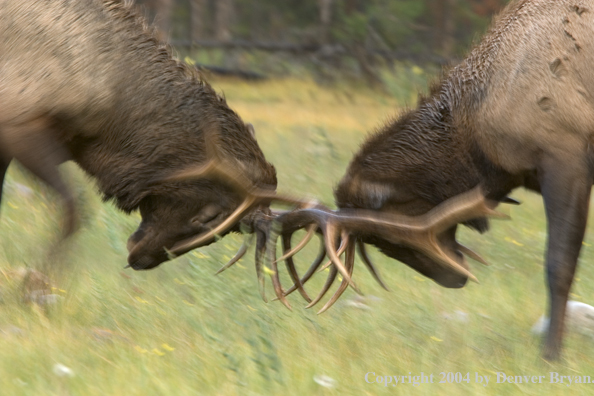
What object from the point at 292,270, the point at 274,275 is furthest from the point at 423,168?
the point at 274,275

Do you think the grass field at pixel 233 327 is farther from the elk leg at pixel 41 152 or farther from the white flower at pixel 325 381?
the elk leg at pixel 41 152

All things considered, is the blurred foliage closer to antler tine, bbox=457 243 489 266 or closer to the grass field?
the grass field

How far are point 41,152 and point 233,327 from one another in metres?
1.29

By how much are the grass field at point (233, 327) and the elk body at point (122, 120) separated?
228 millimetres

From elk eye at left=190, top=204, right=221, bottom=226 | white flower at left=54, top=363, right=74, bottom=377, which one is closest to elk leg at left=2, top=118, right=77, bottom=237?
elk eye at left=190, top=204, right=221, bottom=226

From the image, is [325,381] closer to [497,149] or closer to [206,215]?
[206,215]

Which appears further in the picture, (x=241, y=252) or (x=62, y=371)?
(x=241, y=252)

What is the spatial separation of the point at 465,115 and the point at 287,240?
1176 millimetres

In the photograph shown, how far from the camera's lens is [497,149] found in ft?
15.3

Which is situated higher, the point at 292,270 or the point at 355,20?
the point at 292,270

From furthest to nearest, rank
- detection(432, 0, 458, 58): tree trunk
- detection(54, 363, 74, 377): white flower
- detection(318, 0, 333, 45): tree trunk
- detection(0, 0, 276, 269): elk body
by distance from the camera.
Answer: detection(432, 0, 458, 58): tree trunk
detection(318, 0, 333, 45): tree trunk
detection(0, 0, 276, 269): elk body
detection(54, 363, 74, 377): white flower

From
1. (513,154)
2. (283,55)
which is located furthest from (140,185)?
(283,55)

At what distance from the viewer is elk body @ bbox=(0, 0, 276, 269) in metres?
4.45

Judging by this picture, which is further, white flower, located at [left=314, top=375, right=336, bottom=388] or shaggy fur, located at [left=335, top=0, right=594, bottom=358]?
shaggy fur, located at [left=335, top=0, right=594, bottom=358]
